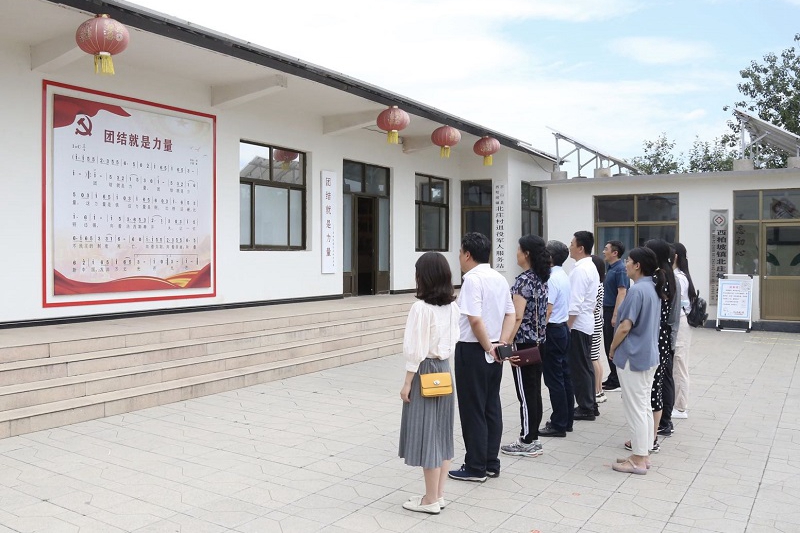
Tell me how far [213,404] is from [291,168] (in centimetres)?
528

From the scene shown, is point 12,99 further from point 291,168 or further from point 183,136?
point 291,168

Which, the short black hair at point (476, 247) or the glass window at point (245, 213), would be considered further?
the glass window at point (245, 213)

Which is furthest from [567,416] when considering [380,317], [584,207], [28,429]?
[584,207]

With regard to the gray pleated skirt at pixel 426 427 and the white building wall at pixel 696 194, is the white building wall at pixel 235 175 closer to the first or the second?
the white building wall at pixel 696 194

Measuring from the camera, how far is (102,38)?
6074 millimetres

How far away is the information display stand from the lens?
1219 cm

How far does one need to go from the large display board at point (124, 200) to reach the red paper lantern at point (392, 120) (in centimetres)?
248

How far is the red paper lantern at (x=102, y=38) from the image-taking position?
6066 mm

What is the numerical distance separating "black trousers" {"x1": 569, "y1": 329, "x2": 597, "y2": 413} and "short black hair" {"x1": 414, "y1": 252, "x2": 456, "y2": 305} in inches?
94.8

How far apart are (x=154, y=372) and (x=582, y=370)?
3.94m

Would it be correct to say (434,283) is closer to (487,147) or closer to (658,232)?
(487,147)

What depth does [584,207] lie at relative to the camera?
14219 millimetres

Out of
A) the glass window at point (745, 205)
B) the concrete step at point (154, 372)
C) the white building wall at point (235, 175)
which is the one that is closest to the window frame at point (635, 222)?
the glass window at point (745, 205)

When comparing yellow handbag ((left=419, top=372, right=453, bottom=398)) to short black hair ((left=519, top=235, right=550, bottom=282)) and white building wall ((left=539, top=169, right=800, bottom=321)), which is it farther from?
white building wall ((left=539, top=169, right=800, bottom=321))
